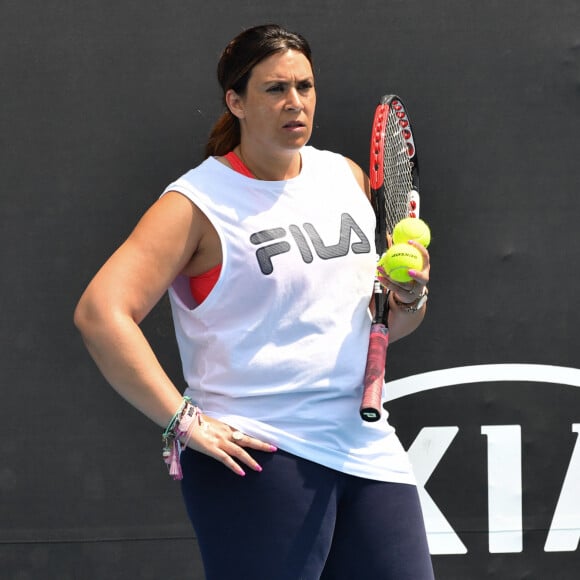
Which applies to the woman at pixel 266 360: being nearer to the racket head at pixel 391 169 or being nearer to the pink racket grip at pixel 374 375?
the pink racket grip at pixel 374 375

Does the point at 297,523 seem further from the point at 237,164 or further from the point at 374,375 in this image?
the point at 237,164

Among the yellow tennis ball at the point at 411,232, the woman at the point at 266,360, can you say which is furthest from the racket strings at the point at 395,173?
the woman at the point at 266,360

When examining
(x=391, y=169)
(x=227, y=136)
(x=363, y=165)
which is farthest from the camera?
(x=363, y=165)

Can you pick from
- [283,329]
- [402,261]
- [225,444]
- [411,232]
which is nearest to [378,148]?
[411,232]

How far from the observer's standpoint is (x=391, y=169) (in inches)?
88.8

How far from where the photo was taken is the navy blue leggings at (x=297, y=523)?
5.97 feet

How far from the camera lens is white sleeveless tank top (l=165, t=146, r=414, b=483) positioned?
185cm

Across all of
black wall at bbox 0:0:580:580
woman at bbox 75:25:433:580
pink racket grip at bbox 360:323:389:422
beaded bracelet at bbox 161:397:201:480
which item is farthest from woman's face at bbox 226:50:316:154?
black wall at bbox 0:0:580:580

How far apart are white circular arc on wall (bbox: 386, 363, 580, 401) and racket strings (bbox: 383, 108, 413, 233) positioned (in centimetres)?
53

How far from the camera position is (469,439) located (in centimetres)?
263

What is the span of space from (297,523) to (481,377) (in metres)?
0.94

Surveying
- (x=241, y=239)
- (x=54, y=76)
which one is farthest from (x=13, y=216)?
(x=241, y=239)

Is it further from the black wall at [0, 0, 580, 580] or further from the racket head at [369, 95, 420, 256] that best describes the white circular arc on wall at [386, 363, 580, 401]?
the racket head at [369, 95, 420, 256]

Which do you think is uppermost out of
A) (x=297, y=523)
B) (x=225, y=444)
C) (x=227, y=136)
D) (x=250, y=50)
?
(x=250, y=50)
